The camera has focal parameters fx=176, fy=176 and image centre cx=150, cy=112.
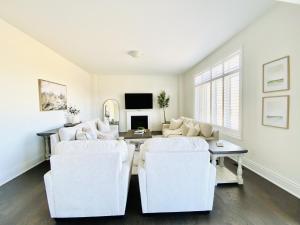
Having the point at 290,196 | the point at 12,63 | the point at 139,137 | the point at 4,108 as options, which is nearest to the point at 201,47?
the point at 139,137

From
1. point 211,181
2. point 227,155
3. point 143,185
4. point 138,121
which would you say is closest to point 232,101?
point 227,155

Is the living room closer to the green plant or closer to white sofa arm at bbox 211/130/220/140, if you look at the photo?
white sofa arm at bbox 211/130/220/140

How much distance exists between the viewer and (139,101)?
27.4 feet

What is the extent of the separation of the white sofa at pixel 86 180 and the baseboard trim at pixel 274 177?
2.42 m

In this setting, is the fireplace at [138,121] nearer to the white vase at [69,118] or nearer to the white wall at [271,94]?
the white vase at [69,118]

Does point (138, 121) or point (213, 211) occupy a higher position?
point (138, 121)

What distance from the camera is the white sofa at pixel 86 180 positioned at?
6.18ft

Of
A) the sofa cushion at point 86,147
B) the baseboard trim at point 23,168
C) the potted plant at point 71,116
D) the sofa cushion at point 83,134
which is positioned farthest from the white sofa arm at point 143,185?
the potted plant at point 71,116

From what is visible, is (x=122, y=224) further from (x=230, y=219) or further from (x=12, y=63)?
(x=12, y=63)

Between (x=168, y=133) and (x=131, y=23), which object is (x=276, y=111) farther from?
(x=168, y=133)

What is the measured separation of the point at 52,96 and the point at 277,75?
16.2 feet

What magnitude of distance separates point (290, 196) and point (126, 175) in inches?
92.6

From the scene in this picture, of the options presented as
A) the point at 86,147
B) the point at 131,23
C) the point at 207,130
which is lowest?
the point at 207,130

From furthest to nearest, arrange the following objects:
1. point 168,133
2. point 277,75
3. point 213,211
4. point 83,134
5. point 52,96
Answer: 1. point 168,133
2. point 52,96
3. point 83,134
4. point 277,75
5. point 213,211
